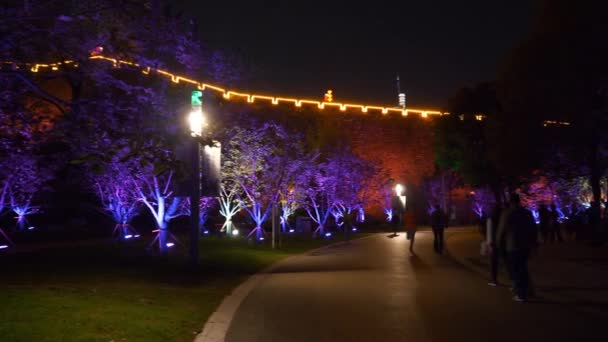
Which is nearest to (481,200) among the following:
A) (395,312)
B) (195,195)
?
(195,195)

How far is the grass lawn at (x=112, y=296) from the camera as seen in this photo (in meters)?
7.07

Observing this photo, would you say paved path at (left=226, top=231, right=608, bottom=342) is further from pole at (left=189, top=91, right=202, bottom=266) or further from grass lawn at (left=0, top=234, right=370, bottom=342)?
pole at (left=189, top=91, right=202, bottom=266)

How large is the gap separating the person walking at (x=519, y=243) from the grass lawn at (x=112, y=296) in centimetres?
A: 511

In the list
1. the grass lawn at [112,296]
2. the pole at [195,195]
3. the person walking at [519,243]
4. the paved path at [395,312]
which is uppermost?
the pole at [195,195]

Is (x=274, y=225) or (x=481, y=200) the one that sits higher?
(x=481, y=200)

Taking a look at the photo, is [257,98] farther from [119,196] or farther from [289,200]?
[119,196]

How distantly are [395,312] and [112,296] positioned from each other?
4.61 m

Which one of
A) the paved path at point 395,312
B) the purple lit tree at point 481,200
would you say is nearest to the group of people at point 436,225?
the paved path at point 395,312

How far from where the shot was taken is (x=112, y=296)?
9516 millimetres

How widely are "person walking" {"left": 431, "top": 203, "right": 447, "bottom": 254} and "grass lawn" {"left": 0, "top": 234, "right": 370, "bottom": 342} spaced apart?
6.51m

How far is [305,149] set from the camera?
103 ft

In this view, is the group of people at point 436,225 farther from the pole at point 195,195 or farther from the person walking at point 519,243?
the person walking at point 519,243

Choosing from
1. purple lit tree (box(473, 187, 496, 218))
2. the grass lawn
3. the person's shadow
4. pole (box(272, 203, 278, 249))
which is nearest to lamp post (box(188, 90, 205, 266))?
the grass lawn

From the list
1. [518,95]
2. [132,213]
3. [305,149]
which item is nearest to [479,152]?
[305,149]
